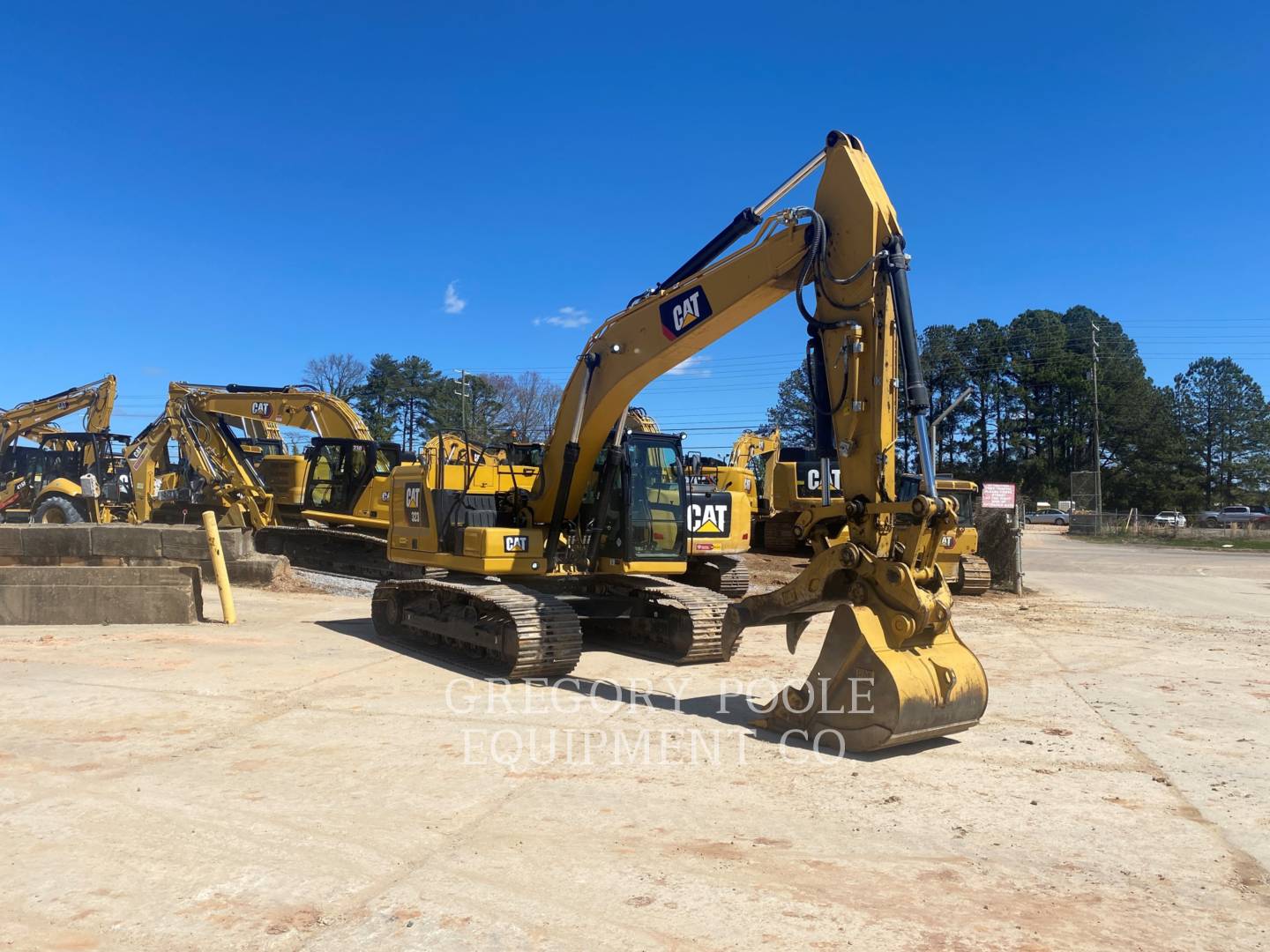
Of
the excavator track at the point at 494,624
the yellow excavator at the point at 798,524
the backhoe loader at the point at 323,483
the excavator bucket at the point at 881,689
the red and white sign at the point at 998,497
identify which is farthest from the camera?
the red and white sign at the point at 998,497

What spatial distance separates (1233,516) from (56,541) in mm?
70714

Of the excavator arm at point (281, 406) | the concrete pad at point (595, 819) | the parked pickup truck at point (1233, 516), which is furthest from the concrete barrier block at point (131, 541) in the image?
the parked pickup truck at point (1233, 516)

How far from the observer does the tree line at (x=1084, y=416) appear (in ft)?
231

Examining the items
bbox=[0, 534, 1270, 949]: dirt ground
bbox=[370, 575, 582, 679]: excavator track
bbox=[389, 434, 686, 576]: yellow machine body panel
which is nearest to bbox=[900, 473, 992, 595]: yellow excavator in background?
bbox=[0, 534, 1270, 949]: dirt ground

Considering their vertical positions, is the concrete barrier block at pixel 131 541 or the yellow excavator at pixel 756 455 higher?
the yellow excavator at pixel 756 455

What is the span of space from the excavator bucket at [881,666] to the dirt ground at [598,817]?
26cm

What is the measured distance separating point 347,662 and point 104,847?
16.6ft

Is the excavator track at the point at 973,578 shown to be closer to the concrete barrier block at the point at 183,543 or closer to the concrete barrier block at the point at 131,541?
the concrete barrier block at the point at 183,543

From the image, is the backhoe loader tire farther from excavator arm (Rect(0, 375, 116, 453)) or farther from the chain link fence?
the chain link fence

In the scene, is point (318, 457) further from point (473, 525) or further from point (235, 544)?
point (473, 525)

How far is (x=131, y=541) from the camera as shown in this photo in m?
15.4

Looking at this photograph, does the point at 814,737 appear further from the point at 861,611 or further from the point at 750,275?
the point at 750,275

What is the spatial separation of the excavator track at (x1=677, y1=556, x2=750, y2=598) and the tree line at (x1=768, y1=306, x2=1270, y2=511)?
5223cm

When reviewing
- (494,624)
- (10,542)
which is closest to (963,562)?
(494,624)
